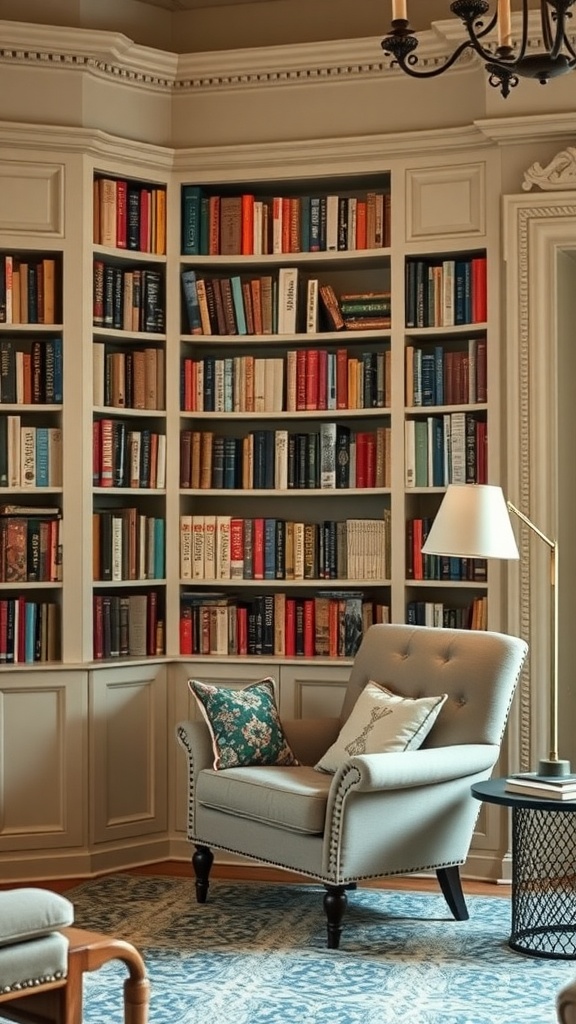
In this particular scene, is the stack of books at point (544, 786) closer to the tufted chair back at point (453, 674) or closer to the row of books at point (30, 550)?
the tufted chair back at point (453, 674)

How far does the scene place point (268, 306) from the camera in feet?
18.3

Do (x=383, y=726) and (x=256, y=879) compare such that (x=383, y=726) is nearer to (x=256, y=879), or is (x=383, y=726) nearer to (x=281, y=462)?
(x=256, y=879)

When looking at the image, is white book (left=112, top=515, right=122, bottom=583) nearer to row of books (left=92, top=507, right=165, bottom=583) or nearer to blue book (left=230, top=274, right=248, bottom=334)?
row of books (left=92, top=507, right=165, bottom=583)

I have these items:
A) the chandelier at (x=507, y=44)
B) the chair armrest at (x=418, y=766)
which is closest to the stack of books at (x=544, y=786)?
the chair armrest at (x=418, y=766)

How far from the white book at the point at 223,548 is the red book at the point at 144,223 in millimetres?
1144

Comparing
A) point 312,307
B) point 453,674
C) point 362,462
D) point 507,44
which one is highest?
point 507,44

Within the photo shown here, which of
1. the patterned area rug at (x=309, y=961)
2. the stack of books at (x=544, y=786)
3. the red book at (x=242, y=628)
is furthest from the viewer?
the red book at (x=242, y=628)

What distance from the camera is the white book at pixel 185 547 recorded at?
18.4ft

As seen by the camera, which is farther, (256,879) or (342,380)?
(342,380)

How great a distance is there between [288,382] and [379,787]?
1966mm

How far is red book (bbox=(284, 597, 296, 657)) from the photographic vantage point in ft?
18.1

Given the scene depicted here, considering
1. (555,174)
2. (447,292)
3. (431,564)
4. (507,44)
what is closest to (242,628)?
(431,564)

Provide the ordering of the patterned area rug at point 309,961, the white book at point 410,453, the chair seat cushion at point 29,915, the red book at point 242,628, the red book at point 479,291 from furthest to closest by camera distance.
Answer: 1. the red book at point 242,628
2. the white book at point 410,453
3. the red book at point 479,291
4. the patterned area rug at point 309,961
5. the chair seat cushion at point 29,915

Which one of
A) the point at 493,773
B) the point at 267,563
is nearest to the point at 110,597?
the point at 267,563
